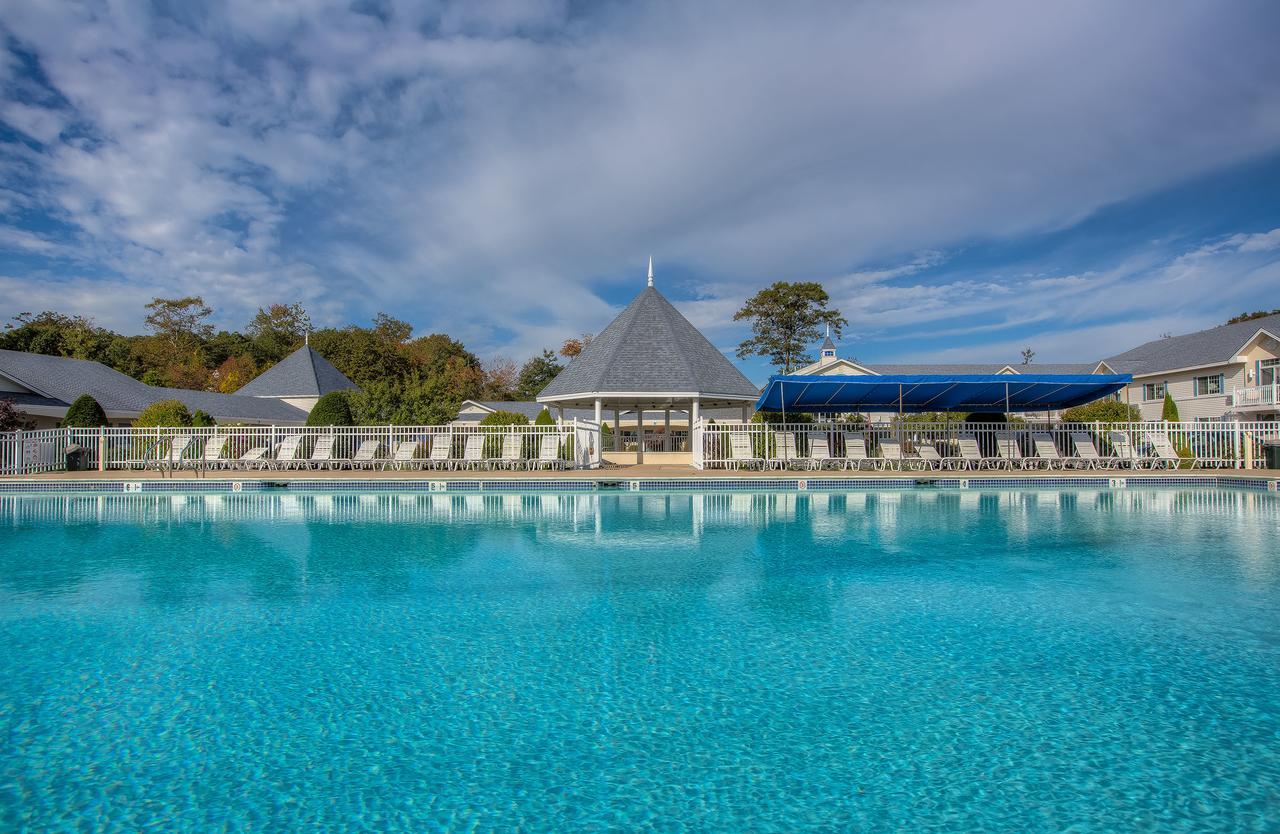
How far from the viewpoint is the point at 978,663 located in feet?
15.1

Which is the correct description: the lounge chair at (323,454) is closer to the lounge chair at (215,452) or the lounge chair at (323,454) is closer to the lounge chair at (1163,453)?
the lounge chair at (215,452)

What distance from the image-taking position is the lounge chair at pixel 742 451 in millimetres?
19109

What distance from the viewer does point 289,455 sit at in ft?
65.5

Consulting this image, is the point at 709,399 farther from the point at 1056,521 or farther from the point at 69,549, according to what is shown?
the point at 69,549

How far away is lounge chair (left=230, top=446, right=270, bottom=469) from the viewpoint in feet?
65.3

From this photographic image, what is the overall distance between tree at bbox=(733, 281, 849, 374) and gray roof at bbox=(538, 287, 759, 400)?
22047 millimetres

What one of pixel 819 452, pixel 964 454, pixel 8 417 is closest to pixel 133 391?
pixel 8 417

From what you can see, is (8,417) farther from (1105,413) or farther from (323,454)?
(1105,413)

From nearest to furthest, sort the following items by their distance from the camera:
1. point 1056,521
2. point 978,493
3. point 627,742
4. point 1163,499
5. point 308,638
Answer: point 627,742 < point 308,638 < point 1056,521 < point 1163,499 < point 978,493

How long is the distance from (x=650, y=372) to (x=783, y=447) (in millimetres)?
5330

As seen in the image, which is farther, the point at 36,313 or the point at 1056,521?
the point at 36,313

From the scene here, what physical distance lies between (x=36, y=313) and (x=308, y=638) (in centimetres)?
5822

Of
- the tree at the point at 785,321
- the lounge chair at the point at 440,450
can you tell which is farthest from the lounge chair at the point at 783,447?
the tree at the point at 785,321

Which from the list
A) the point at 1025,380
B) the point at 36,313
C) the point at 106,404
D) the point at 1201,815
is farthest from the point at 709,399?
the point at 36,313
